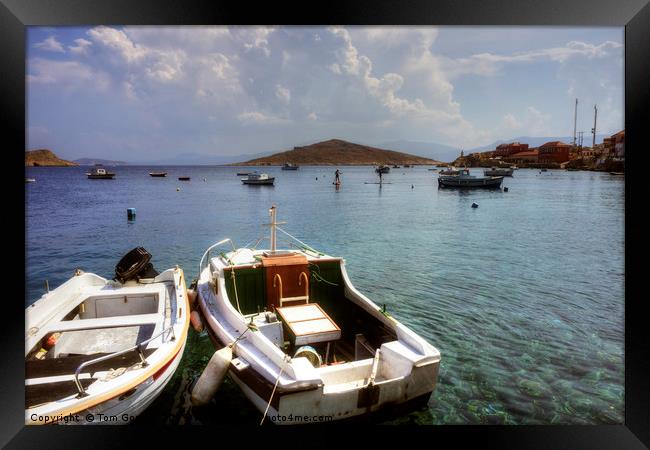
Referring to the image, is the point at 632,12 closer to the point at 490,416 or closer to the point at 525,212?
the point at 490,416

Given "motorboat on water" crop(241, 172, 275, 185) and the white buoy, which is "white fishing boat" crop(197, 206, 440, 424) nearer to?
the white buoy

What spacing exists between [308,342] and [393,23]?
15.3ft

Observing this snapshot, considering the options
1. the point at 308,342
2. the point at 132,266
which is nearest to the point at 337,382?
the point at 308,342

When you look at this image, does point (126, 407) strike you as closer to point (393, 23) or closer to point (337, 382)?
point (337, 382)

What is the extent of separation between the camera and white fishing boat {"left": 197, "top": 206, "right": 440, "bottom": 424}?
5.38 metres

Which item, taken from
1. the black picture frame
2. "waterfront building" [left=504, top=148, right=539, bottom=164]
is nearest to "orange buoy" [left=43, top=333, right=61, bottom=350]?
the black picture frame

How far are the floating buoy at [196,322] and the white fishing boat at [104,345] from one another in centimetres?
58

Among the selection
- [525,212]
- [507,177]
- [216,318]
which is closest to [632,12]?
[216,318]

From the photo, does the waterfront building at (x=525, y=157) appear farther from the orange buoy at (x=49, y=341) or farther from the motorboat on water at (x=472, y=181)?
the orange buoy at (x=49, y=341)

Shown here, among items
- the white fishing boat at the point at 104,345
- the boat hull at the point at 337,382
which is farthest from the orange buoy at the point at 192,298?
the boat hull at the point at 337,382

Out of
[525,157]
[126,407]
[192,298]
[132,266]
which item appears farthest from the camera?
[525,157]

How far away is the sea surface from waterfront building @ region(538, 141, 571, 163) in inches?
3504

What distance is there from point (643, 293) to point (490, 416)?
3.06 meters

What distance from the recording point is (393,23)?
5.41 metres
